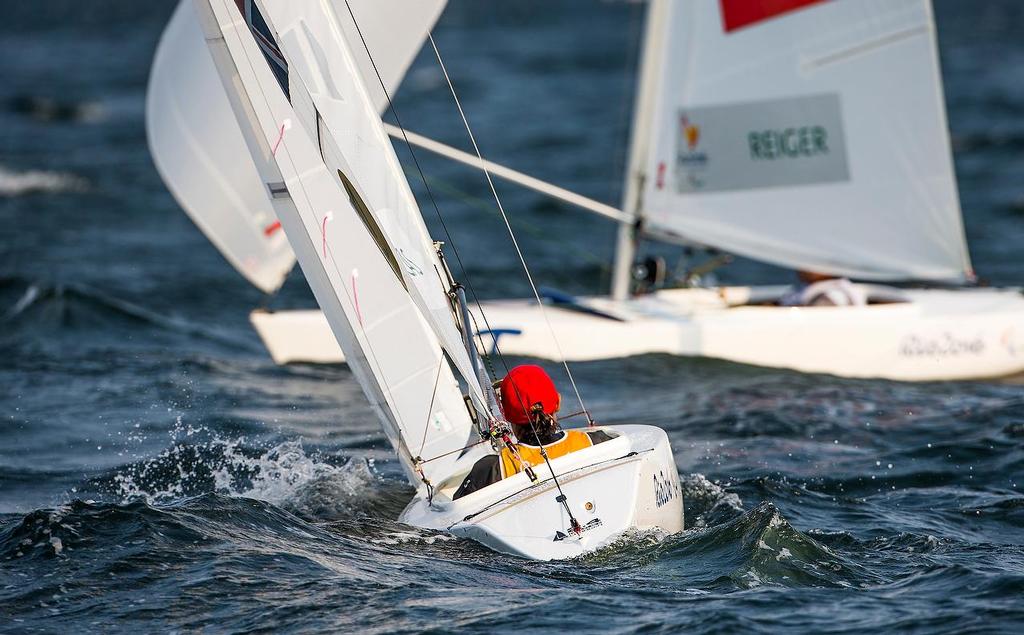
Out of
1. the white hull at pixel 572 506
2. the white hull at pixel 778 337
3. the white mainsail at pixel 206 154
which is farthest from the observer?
the white hull at pixel 778 337

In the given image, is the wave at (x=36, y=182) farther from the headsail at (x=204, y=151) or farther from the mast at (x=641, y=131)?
the mast at (x=641, y=131)

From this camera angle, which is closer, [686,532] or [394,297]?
[686,532]

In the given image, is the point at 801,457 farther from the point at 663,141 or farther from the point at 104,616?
the point at 104,616

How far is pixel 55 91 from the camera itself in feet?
76.8

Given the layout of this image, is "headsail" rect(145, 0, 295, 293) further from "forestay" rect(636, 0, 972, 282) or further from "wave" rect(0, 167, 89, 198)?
"wave" rect(0, 167, 89, 198)

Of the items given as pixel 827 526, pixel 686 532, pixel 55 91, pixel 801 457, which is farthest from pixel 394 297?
pixel 55 91

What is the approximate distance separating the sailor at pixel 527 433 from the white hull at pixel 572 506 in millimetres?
95

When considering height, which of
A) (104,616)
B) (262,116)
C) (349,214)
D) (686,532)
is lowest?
(686,532)

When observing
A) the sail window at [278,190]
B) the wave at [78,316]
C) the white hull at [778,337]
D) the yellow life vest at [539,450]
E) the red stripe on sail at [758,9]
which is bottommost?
the white hull at [778,337]

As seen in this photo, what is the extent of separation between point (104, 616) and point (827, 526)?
269 centimetres

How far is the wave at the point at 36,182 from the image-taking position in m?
15.4

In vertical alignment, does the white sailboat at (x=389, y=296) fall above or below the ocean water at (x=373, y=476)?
above

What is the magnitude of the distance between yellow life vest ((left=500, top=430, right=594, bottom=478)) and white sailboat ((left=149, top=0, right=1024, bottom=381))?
3251 mm

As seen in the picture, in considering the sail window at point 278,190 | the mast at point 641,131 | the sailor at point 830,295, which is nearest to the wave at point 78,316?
the mast at point 641,131
